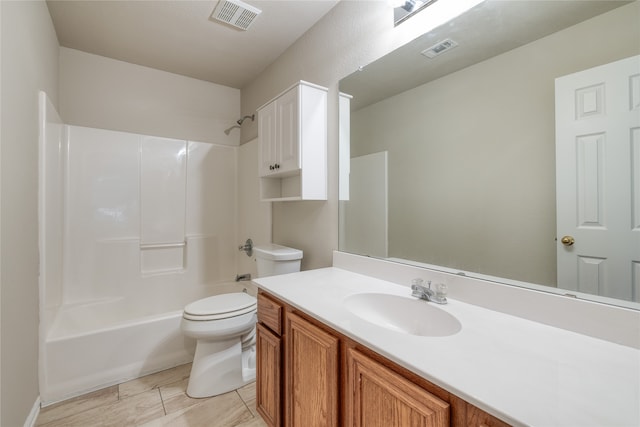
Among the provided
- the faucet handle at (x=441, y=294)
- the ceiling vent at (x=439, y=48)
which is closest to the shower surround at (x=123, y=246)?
Answer: the faucet handle at (x=441, y=294)

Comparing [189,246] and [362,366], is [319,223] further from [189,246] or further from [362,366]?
[189,246]

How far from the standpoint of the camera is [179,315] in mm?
2039

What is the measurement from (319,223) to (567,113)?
1.29 metres

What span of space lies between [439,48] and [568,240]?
914 mm

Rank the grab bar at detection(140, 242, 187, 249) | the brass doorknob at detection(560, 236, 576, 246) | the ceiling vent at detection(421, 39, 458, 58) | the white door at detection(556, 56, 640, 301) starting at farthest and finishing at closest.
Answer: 1. the grab bar at detection(140, 242, 187, 249)
2. the ceiling vent at detection(421, 39, 458, 58)
3. the brass doorknob at detection(560, 236, 576, 246)
4. the white door at detection(556, 56, 640, 301)

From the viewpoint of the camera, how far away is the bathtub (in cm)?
166

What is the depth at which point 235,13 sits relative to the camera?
1770 mm

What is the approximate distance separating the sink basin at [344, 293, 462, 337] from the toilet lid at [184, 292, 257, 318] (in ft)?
3.03

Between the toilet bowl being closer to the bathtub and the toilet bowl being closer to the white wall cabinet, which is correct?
the bathtub

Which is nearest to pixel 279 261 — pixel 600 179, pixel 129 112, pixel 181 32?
pixel 600 179

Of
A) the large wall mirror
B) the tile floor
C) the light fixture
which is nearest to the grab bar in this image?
the tile floor

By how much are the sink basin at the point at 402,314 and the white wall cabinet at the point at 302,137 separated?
75 cm

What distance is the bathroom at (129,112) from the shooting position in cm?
122

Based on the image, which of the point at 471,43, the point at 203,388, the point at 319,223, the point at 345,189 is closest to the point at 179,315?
the point at 203,388
